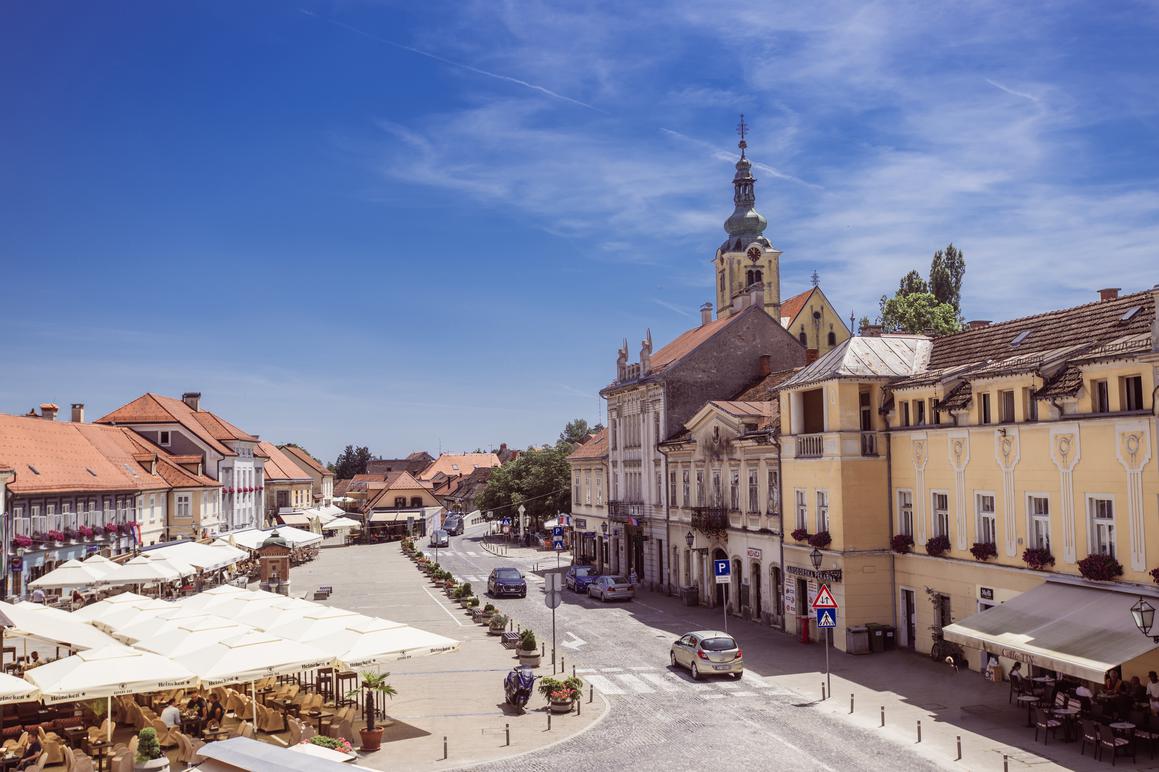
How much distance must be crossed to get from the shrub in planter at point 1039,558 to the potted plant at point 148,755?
21494 mm

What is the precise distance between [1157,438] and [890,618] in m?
12.5

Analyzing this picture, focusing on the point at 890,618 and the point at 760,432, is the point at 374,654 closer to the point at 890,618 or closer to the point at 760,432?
the point at 890,618

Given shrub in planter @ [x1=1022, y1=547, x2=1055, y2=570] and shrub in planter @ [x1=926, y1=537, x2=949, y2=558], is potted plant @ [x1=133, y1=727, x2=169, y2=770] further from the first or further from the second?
shrub in planter @ [x1=926, y1=537, x2=949, y2=558]

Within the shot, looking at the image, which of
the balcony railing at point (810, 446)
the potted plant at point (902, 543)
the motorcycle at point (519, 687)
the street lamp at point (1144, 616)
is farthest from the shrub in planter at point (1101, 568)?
the motorcycle at point (519, 687)

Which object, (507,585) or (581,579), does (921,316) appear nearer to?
(581,579)

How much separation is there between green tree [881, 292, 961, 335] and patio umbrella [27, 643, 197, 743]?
5224cm

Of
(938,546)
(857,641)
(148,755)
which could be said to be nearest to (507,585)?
(857,641)

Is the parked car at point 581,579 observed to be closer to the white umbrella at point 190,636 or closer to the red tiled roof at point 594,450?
the red tiled roof at point 594,450

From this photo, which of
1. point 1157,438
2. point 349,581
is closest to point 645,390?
point 349,581

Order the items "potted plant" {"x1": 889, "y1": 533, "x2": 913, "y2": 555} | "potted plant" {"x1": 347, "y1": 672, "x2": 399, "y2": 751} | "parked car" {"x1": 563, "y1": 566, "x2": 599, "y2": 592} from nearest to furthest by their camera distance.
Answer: "potted plant" {"x1": 347, "y1": 672, "x2": 399, "y2": 751}, "potted plant" {"x1": 889, "y1": 533, "x2": 913, "y2": 555}, "parked car" {"x1": 563, "y1": 566, "x2": 599, "y2": 592}

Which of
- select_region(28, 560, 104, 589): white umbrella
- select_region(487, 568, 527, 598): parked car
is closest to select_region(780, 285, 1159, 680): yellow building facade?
select_region(487, 568, 527, 598): parked car

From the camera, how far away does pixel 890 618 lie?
32.7 metres

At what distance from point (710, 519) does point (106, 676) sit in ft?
95.2

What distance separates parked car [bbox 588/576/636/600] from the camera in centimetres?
4722
